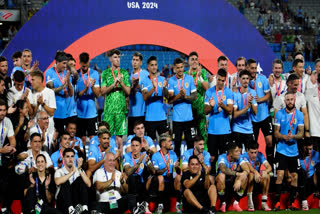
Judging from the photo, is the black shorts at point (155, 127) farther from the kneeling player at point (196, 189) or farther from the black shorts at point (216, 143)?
the kneeling player at point (196, 189)

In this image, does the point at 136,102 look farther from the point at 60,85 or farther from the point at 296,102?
the point at 296,102

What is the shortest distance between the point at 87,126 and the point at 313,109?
11.7 feet

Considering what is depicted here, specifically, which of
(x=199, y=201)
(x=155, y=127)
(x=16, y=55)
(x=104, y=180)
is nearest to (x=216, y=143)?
(x=155, y=127)

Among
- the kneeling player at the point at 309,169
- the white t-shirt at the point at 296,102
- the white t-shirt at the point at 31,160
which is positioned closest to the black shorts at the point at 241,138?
the white t-shirt at the point at 296,102

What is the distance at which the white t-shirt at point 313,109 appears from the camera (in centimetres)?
834

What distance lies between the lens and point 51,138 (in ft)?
25.5

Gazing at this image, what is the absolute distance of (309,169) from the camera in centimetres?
821

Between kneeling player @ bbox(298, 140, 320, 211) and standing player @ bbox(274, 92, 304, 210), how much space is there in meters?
0.14

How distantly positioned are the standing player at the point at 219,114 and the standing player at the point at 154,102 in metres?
0.71

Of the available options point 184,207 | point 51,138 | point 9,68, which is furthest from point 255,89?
point 9,68

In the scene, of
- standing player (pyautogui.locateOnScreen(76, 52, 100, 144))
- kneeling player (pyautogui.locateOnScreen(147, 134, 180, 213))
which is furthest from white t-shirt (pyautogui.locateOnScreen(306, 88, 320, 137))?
standing player (pyautogui.locateOnScreen(76, 52, 100, 144))

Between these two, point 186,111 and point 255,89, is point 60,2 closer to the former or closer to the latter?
point 186,111

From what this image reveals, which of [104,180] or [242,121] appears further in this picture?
[242,121]

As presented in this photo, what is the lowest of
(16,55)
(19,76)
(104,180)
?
(104,180)
